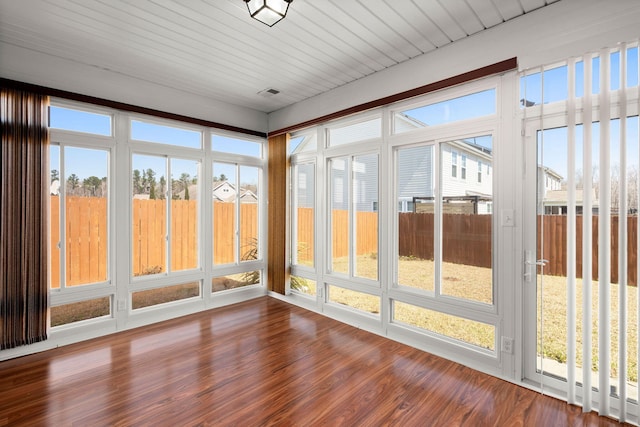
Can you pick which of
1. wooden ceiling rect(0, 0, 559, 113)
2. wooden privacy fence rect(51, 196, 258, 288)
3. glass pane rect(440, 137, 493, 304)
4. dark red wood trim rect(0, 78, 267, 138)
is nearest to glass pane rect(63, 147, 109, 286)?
wooden privacy fence rect(51, 196, 258, 288)

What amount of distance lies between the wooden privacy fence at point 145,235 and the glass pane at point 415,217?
2.56 meters

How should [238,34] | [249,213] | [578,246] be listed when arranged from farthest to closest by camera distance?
[249,213], [238,34], [578,246]

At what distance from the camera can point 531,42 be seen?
242cm

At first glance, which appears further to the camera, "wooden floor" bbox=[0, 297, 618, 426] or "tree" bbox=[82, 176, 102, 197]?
"tree" bbox=[82, 176, 102, 197]

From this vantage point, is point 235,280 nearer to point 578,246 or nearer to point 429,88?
point 429,88

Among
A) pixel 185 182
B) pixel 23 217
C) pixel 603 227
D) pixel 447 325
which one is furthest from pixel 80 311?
pixel 603 227

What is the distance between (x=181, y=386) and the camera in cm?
247

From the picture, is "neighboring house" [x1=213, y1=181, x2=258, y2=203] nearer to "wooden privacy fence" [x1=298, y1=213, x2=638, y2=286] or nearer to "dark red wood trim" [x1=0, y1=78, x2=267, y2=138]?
"dark red wood trim" [x1=0, y1=78, x2=267, y2=138]

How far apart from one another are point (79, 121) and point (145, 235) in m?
1.45

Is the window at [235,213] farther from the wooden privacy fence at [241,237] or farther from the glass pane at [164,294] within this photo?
the glass pane at [164,294]

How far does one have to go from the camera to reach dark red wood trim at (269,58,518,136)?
2.56 metres

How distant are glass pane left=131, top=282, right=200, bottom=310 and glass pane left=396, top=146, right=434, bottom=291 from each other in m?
2.81

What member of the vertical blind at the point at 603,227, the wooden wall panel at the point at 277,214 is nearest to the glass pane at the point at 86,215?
the wooden wall panel at the point at 277,214

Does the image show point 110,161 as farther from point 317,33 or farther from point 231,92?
point 317,33
